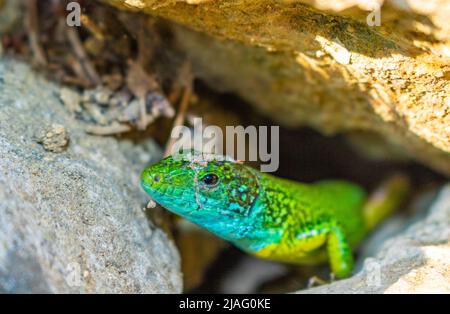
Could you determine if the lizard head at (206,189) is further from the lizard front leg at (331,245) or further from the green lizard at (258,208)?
the lizard front leg at (331,245)

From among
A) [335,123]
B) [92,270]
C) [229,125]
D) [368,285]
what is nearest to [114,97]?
[229,125]

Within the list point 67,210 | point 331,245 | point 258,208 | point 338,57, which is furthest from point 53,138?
point 331,245

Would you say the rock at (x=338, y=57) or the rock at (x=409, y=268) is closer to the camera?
the rock at (x=338, y=57)

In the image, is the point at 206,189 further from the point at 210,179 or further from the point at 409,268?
the point at 409,268

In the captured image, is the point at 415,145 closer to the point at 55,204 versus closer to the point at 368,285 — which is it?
the point at 368,285

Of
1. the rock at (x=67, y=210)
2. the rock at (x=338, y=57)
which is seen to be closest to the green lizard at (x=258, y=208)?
the rock at (x=67, y=210)
